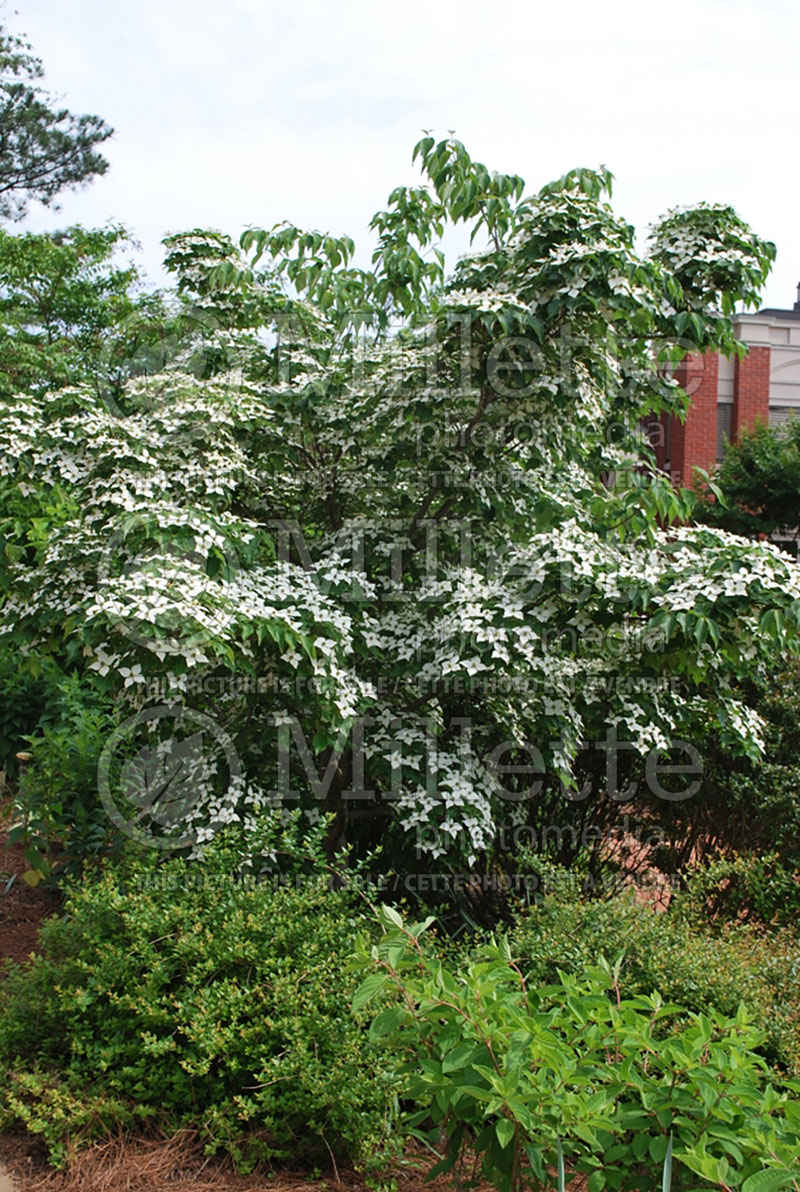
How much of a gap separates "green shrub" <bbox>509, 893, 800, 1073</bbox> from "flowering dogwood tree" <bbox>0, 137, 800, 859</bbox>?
1.68 ft

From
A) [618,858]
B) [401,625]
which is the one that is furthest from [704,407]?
[401,625]

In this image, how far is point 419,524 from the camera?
445 centimetres

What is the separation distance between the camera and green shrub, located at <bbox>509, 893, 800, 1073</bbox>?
3.22 metres

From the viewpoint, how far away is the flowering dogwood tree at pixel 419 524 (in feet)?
11.8

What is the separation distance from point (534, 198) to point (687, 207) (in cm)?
90

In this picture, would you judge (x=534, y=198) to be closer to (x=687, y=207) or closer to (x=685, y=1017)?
(x=687, y=207)

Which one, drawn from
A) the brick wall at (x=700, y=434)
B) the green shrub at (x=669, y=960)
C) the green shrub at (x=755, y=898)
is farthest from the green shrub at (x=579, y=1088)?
the brick wall at (x=700, y=434)

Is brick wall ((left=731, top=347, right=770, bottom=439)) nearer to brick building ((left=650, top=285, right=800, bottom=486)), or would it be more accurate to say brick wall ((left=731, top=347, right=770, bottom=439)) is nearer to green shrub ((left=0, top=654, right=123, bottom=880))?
brick building ((left=650, top=285, right=800, bottom=486))

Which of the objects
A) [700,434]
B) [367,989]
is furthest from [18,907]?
[700,434]

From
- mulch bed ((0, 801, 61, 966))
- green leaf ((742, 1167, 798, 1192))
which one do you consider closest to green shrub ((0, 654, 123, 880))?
mulch bed ((0, 801, 61, 966))

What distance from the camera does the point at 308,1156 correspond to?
2.89 meters

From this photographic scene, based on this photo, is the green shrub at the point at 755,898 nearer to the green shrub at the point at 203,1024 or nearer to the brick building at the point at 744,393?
the green shrub at the point at 203,1024

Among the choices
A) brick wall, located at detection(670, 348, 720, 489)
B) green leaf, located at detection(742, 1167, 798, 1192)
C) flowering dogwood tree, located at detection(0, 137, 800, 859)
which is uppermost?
brick wall, located at detection(670, 348, 720, 489)

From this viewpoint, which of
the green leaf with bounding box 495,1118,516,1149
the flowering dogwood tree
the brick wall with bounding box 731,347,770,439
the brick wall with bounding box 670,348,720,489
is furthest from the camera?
the brick wall with bounding box 731,347,770,439
